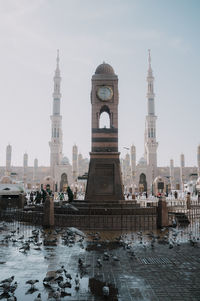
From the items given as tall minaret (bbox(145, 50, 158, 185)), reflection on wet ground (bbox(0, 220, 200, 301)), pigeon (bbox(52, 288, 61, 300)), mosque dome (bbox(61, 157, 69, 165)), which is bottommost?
reflection on wet ground (bbox(0, 220, 200, 301))

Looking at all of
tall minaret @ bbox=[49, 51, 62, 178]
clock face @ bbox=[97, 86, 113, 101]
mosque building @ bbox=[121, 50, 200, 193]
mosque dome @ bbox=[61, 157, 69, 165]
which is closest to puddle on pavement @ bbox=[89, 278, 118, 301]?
clock face @ bbox=[97, 86, 113, 101]

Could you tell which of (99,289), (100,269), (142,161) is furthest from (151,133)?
(99,289)

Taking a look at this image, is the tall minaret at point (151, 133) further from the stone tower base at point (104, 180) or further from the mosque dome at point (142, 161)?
the stone tower base at point (104, 180)

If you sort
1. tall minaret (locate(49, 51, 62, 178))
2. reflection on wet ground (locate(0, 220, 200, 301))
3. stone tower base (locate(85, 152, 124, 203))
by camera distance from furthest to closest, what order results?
tall minaret (locate(49, 51, 62, 178)) < stone tower base (locate(85, 152, 124, 203)) < reflection on wet ground (locate(0, 220, 200, 301))

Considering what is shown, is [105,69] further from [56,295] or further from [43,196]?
[56,295]

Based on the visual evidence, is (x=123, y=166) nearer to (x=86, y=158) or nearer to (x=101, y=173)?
(x=86, y=158)

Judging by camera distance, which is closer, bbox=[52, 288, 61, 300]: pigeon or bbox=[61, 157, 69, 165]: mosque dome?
bbox=[52, 288, 61, 300]: pigeon

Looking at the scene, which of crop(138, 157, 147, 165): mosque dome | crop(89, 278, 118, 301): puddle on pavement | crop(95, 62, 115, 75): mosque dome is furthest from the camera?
crop(138, 157, 147, 165): mosque dome

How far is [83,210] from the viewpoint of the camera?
1432 cm

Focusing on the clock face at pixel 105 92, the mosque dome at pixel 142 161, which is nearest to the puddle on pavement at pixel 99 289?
the clock face at pixel 105 92

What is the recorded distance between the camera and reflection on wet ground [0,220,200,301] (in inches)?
189

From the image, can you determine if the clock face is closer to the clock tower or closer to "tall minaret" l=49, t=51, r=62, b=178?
the clock tower

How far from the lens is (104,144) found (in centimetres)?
1783

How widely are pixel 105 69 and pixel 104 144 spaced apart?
5.54 m
